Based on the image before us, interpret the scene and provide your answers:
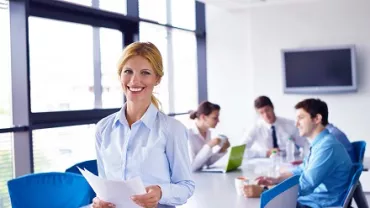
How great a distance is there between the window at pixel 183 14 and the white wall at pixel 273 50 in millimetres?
340

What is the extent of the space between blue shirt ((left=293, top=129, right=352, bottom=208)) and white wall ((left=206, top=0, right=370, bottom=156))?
129 inches

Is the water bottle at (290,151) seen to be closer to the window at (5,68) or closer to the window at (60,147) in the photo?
the window at (60,147)

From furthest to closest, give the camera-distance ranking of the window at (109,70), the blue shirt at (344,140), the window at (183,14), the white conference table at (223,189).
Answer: the window at (183,14)
the window at (109,70)
the blue shirt at (344,140)
the white conference table at (223,189)

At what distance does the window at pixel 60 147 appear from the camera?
4023 millimetres

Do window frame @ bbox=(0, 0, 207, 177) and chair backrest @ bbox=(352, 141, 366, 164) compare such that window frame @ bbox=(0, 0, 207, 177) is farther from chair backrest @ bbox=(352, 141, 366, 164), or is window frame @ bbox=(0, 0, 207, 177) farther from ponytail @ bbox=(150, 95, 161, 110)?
chair backrest @ bbox=(352, 141, 366, 164)

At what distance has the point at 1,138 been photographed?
145 inches

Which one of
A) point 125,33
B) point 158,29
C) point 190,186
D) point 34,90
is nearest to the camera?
point 190,186

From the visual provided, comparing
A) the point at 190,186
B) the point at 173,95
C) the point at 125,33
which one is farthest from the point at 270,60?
the point at 190,186

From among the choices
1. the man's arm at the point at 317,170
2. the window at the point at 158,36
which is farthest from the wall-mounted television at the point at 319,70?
the man's arm at the point at 317,170

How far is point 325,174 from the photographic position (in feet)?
9.61

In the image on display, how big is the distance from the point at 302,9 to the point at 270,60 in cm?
85

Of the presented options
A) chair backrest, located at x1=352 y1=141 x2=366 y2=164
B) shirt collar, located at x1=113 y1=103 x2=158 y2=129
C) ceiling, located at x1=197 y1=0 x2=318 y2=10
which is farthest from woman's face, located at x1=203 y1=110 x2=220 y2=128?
shirt collar, located at x1=113 y1=103 x2=158 y2=129

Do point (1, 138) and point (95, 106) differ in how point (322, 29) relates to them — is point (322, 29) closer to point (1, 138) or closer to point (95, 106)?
point (95, 106)

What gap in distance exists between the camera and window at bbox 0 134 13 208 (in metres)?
3.66
